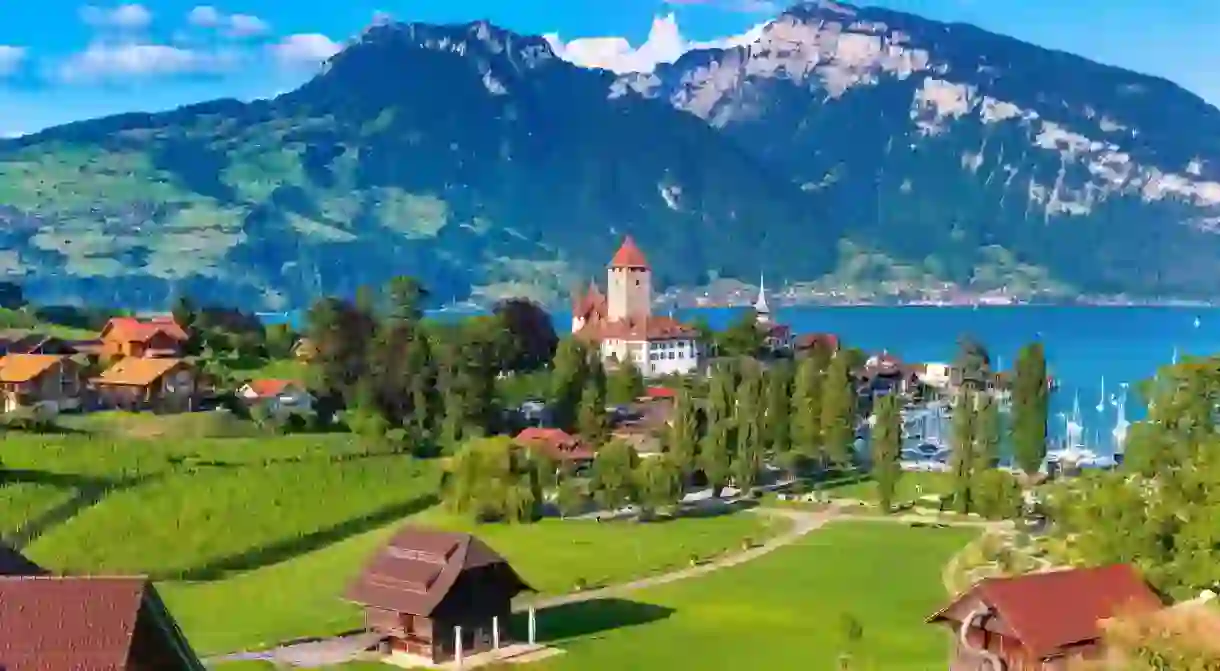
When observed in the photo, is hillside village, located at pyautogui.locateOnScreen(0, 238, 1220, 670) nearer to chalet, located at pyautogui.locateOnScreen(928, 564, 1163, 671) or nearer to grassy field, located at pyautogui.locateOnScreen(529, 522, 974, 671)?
chalet, located at pyautogui.locateOnScreen(928, 564, 1163, 671)

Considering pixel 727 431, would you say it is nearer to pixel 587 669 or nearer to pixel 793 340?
pixel 587 669

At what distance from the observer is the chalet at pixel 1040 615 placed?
109ft

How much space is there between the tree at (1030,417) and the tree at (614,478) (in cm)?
2476

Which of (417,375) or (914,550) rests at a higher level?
(417,375)

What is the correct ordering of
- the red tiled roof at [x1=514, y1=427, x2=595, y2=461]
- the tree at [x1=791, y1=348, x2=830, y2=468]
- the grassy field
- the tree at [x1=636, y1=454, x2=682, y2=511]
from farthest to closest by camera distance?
the tree at [x1=791, y1=348, x2=830, y2=468]
the red tiled roof at [x1=514, y1=427, x2=595, y2=461]
the tree at [x1=636, y1=454, x2=682, y2=511]
the grassy field

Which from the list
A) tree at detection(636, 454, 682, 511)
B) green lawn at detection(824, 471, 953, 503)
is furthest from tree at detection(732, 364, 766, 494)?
tree at detection(636, 454, 682, 511)

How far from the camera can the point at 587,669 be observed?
3900cm

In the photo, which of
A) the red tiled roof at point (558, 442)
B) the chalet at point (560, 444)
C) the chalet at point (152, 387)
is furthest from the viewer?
the chalet at point (152, 387)

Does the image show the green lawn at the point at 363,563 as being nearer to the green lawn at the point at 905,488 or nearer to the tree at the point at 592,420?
the green lawn at the point at 905,488

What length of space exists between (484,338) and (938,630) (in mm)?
61084

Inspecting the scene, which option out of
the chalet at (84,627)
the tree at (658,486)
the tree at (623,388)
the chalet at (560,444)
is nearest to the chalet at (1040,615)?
the chalet at (84,627)

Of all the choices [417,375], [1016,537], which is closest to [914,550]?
[1016,537]

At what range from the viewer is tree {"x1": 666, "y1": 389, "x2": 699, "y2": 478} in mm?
73750

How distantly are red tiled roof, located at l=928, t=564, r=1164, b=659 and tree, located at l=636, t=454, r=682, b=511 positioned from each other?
3178 centimetres
